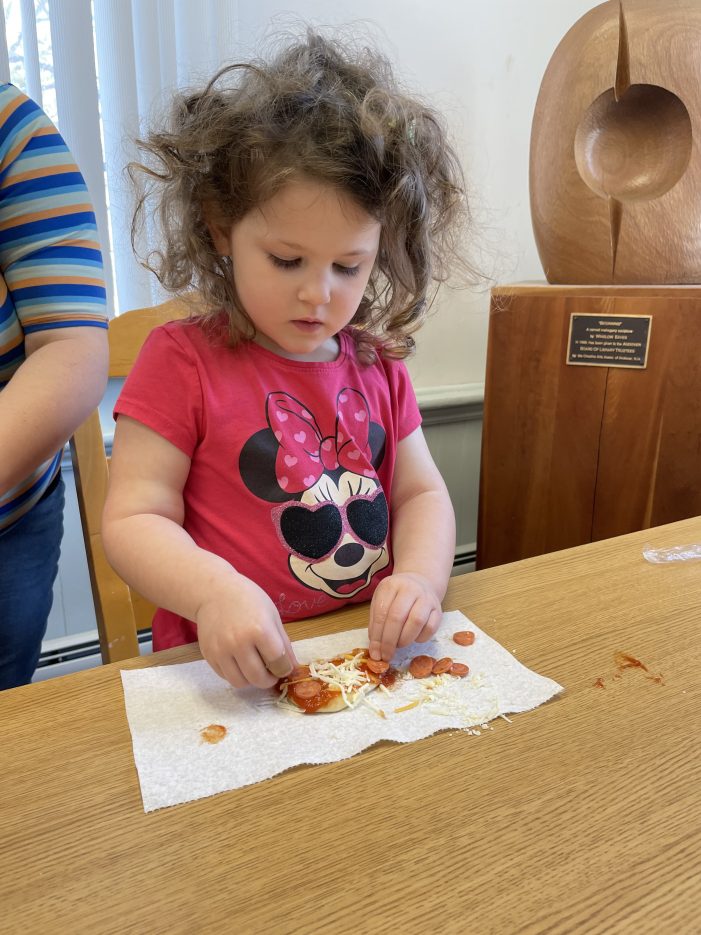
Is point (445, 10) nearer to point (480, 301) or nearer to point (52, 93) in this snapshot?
point (480, 301)

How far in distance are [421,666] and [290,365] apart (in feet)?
1.23

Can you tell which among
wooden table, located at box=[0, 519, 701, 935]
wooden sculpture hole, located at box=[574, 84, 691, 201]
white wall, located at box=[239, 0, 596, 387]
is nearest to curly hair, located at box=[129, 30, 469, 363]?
wooden table, located at box=[0, 519, 701, 935]

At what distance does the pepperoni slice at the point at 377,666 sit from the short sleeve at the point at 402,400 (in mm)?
351

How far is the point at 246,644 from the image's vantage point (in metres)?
0.50

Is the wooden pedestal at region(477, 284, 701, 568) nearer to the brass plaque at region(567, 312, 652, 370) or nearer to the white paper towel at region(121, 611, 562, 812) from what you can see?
the brass plaque at region(567, 312, 652, 370)

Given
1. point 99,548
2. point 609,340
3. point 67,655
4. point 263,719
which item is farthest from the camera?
point 67,655

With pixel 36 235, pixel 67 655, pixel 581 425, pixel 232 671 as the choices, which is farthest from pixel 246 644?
pixel 67 655

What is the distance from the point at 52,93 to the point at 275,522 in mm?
953

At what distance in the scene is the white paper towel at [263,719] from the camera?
43cm

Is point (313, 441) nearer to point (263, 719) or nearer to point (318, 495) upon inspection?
point (318, 495)

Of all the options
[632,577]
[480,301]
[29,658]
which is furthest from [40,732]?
[480,301]

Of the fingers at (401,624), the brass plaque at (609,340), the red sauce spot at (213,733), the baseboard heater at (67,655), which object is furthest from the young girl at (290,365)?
the baseboard heater at (67,655)

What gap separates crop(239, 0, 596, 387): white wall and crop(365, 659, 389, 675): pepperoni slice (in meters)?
1.12

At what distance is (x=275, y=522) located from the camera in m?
0.74
